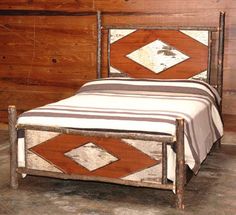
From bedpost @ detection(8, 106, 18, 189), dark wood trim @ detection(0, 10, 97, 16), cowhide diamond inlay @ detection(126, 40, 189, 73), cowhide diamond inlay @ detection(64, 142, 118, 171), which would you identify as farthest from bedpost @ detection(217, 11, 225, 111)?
bedpost @ detection(8, 106, 18, 189)

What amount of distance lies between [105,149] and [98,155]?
2.9 inches

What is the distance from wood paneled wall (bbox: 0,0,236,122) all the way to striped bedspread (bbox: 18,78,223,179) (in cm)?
80

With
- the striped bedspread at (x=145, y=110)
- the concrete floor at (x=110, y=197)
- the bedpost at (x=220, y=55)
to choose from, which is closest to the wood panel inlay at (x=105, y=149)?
the striped bedspread at (x=145, y=110)

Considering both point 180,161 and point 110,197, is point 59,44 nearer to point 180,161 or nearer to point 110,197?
point 110,197

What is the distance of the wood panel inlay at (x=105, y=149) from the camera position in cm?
348

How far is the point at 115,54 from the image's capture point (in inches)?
214

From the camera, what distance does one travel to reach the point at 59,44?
5770 mm

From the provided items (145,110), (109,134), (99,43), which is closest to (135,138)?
(109,134)

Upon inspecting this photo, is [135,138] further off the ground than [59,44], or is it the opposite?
[59,44]

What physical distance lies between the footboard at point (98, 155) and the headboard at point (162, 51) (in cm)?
190

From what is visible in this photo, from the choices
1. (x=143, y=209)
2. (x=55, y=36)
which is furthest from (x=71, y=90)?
(x=143, y=209)

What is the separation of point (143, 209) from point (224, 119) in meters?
2.15

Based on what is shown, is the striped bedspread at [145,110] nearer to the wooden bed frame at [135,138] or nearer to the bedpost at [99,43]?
the wooden bed frame at [135,138]

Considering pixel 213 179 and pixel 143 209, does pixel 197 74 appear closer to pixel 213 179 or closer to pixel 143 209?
pixel 213 179
